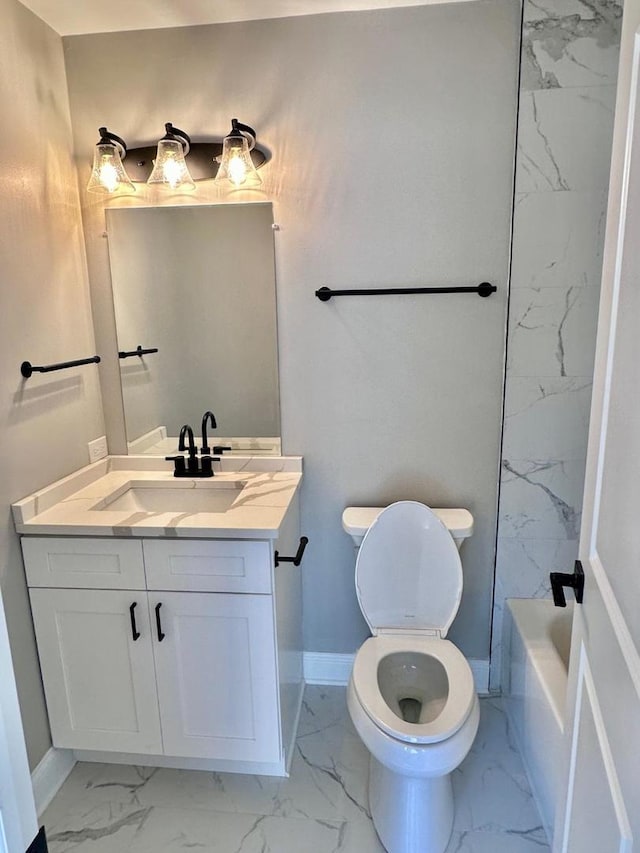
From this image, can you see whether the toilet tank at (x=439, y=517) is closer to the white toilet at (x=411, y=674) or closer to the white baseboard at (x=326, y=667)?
the white toilet at (x=411, y=674)

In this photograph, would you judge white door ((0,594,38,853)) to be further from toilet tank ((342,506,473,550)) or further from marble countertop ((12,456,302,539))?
toilet tank ((342,506,473,550))

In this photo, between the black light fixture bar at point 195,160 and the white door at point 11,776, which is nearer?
the white door at point 11,776

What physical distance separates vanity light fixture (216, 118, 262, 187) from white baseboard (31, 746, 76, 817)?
200 centimetres

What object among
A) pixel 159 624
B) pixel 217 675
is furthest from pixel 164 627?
pixel 217 675

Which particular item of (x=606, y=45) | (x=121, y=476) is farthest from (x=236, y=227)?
(x=606, y=45)

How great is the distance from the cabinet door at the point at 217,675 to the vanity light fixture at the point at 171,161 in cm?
135

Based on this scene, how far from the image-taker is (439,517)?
1936mm

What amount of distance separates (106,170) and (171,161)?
0.73 feet

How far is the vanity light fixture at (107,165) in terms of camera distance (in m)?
1.82

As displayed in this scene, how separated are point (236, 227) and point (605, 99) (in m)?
1.28


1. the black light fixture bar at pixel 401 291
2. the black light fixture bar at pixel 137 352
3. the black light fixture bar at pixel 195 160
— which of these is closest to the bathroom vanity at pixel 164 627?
the black light fixture bar at pixel 137 352

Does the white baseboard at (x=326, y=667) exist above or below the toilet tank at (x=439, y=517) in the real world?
below

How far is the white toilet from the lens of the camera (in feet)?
4.72

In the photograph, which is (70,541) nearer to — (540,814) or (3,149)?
(3,149)
